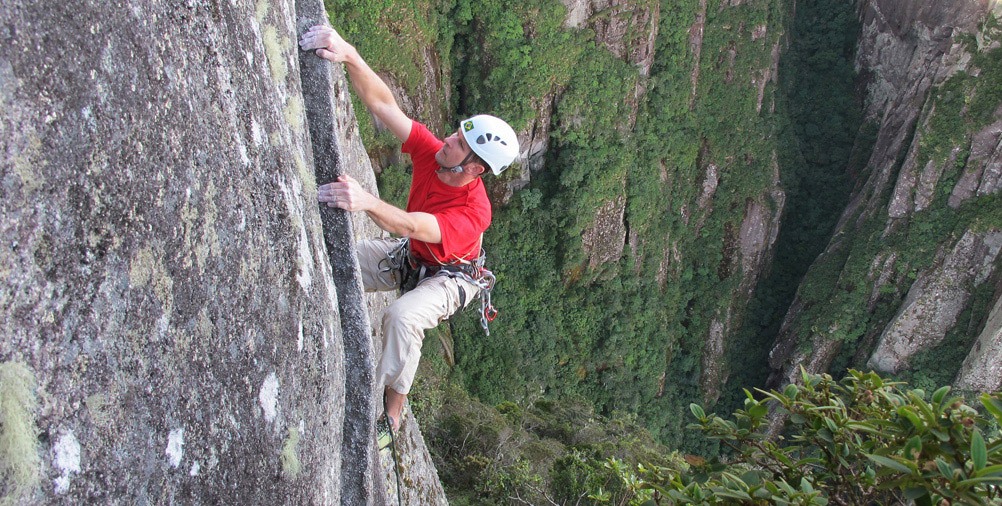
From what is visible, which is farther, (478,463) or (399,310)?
(478,463)

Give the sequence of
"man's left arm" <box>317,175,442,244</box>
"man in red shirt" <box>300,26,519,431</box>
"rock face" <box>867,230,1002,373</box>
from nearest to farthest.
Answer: "man's left arm" <box>317,175,442,244</box> → "man in red shirt" <box>300,26,519,431</box> → "rock face" <box>867,230,1002,373</box>

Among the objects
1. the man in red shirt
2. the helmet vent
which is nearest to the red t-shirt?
the man in red shirt

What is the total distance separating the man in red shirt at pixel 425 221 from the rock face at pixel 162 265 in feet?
2.77

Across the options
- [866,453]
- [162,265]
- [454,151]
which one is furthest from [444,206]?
[866,453]

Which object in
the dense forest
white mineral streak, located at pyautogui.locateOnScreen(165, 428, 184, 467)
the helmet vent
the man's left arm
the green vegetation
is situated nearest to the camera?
white mineral streak, located at pyautogui.locateOnScreen(165, 428, 184, 467)

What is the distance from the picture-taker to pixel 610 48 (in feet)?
76.3

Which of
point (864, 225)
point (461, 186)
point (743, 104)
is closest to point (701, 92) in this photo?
point (743, 104)

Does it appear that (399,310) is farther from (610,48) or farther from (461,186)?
(610,48)

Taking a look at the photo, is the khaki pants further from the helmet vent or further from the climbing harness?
→ the helmet vent

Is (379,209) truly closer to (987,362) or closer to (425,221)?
(425,221)

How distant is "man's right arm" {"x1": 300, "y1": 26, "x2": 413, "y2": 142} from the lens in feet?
11.9

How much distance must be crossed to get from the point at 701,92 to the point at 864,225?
7486 mm

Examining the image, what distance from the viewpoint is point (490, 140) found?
14.2 feet

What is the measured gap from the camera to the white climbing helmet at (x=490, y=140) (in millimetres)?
4320
